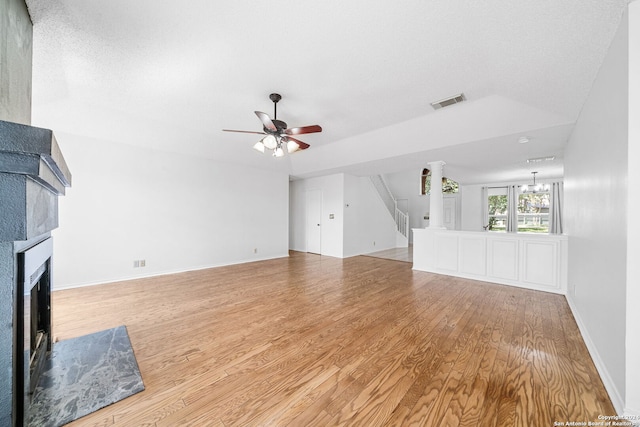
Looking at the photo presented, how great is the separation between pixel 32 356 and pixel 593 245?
4.41 m

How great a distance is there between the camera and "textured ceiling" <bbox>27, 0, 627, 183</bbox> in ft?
5.70

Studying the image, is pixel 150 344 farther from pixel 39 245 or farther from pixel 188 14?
pixel 188 14

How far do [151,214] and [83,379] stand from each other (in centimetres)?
349

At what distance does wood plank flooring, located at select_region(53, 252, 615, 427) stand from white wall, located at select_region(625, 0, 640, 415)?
286 millimetres

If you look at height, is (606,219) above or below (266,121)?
below

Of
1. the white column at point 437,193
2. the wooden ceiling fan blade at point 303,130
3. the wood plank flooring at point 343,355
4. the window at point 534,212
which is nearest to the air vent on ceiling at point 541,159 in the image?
the white column at point 437,193

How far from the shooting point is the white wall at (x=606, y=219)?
57.2 inches

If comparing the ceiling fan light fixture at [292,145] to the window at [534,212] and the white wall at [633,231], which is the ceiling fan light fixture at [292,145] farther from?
the window at [534,212]

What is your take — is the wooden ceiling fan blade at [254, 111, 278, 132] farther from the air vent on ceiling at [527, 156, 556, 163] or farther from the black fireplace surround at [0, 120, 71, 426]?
the air vent on ceiling at [527, 156, 556, 163]

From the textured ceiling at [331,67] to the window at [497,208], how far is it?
4.82 meters

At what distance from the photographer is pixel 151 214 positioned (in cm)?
462

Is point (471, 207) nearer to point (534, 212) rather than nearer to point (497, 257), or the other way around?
point (534, 212)

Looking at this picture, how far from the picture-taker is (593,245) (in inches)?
82.4

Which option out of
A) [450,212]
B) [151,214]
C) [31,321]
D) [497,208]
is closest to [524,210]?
[497,208]
